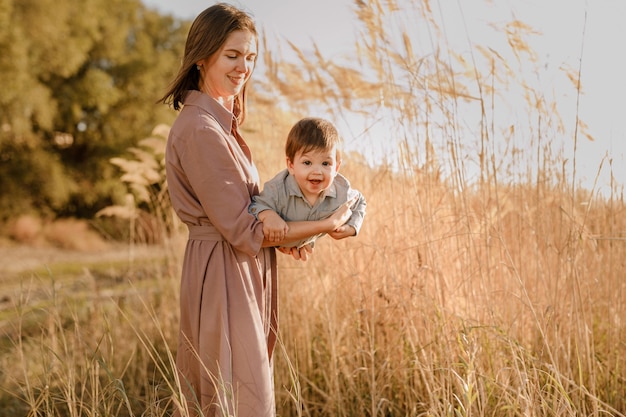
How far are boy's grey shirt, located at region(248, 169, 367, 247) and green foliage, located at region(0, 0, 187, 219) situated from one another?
47.5ft

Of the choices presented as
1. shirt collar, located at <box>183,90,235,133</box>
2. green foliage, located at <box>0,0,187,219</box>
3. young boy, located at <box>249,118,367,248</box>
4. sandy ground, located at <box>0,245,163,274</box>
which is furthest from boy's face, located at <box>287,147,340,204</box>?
green foliage, located at <box>0,0,187,219</box>

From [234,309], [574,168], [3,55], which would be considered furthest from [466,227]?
[3,55]

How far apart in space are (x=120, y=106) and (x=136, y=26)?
272 centimetres

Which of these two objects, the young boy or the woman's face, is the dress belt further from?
the woman's face

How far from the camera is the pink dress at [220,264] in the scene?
81.5 inches

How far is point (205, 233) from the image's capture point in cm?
220

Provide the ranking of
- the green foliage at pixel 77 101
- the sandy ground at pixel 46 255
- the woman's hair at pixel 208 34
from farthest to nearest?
1. the green foliage at pixel 77 101
2. the sandy ground at pixel 46 255
3. the woman's hair at pixel 208 34

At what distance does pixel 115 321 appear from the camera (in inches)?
177

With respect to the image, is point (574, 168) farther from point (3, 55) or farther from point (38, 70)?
point (38, 70)

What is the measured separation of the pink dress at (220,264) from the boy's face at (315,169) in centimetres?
18

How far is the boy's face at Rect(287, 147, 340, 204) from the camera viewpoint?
2078 mm

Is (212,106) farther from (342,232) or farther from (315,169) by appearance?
(342,232)

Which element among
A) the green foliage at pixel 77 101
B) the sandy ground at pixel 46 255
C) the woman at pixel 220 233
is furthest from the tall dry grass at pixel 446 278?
the green foliage at pixel 77 101

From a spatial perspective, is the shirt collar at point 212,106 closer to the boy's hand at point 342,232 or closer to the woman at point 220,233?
the woman at point 220,233
